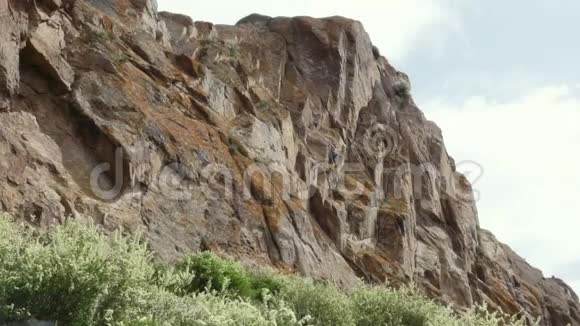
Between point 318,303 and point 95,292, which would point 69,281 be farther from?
point 318,303

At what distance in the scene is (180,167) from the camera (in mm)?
38406

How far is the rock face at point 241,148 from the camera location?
33.3 m

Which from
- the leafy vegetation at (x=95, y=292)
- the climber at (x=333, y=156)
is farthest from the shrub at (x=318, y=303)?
the climber at (x=333, y=156)

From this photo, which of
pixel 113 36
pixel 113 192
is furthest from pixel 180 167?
pixel 113 36

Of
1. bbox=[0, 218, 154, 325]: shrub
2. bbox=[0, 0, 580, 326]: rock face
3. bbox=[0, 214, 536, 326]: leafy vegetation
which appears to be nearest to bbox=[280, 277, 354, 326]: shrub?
bbox=[0, 0, 580, 326]: rock face

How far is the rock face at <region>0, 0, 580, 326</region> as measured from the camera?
109 ft

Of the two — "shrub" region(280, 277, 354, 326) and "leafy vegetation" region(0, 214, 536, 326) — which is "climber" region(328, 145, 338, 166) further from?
"leafy vegetation" region(0, 214, 536, 326)

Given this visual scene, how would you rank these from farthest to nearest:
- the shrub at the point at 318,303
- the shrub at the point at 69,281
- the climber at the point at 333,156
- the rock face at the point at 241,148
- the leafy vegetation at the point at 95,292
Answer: the climber at the point at 333,156 < the rock face at the point at 241,148 < the shrub at the point at 318,303 < the shrub at the point at 69,281 < the leafy vegetation at the point at 95,292

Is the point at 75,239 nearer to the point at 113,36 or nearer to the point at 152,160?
the point at 152,160

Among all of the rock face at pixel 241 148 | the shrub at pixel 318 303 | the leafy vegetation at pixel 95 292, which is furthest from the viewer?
the rock face at pixel 241 148

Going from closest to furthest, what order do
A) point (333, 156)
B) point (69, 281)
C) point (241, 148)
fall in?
1. point (69, 281)
2. point (241, 148)
3. point (333, 156)

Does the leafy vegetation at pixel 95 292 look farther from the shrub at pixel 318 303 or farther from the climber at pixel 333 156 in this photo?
the climber at pixel 333 156

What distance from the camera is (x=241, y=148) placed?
1784 inches

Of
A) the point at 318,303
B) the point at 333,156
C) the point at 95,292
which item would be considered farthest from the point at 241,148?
the point at 95,292
